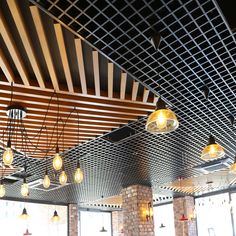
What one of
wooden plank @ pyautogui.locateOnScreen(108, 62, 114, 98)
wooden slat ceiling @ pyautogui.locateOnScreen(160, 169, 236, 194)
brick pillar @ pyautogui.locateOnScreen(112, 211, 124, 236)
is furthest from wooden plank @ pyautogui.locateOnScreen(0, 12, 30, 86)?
brick pillar @ pyautogui.locateOnScreen(112, 211, 124, 236)

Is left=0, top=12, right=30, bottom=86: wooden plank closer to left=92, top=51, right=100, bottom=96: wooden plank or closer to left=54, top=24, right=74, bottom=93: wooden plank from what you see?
left=54, top=24, right=74, bottom=93: wooden plank

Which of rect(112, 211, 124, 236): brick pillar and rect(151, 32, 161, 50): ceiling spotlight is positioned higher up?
rect(151, 32, 161, 50): ceiling spotlight

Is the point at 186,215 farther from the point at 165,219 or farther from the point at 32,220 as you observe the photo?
the point at 32,220

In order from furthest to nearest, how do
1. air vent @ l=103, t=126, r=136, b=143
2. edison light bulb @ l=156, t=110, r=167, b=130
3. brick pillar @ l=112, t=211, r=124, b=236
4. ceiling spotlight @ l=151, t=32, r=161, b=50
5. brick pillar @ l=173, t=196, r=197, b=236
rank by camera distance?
brick pillar @ l=112, t=211, r=124, b=236 → brick pillar @ l=173, t=196, r=197, b=236 → air vent @ l=103, t=126, r=136, b=143 → edison light bulb @ l=156, t=110, r=167, b=130 → ceiling spotlight @ l=151, t=32, r=161, b=50

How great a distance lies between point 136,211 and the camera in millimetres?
8789

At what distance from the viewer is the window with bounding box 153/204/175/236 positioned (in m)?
12.4

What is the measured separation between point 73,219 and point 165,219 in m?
3.39

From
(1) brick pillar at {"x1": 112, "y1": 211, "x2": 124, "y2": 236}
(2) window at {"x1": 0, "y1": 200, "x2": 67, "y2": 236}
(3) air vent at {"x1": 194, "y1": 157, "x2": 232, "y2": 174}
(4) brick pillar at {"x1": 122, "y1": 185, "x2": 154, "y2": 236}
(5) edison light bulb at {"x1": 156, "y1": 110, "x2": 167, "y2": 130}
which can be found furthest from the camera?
(1) brick pillar at {"x1": 112, "y1": 211, "x2": 124, "y2": 236}

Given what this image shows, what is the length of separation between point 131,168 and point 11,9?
17.5 feet

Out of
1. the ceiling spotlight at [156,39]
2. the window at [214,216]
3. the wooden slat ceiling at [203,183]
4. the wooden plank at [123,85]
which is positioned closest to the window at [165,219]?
the window at [214,216]

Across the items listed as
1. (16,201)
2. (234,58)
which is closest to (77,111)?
(234,58)

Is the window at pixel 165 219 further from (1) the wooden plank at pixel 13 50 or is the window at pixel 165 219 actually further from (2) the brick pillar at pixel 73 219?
(1) the wooden plank at pixel 13 50

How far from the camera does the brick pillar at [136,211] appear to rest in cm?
876

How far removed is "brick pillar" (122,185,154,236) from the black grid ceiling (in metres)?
2.92
